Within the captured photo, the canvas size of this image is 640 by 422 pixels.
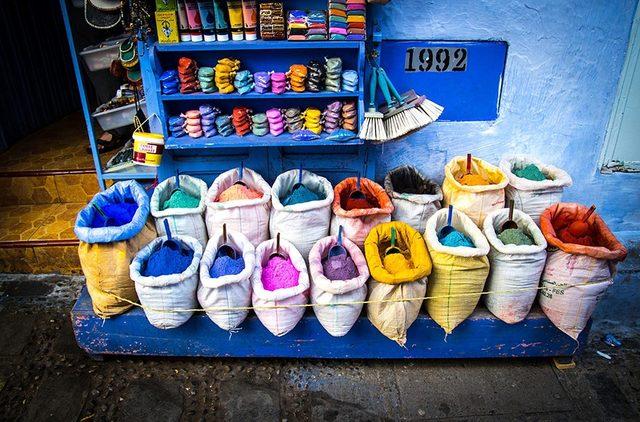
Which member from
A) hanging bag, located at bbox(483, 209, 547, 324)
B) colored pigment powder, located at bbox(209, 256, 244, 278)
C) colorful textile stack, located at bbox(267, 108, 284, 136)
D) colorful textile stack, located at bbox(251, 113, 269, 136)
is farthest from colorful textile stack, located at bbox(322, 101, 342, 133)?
hanging bag, located at bbox(483, 209, 547, 324)

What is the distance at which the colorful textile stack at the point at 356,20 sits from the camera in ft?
9.84

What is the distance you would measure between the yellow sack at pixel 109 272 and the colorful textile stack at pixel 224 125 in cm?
90

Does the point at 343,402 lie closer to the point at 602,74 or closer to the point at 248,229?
the point at 248,229

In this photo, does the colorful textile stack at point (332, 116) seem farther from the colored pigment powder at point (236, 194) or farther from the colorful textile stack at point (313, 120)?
the colored pigment powder at point (236, 194)

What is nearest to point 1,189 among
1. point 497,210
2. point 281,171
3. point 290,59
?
point 281,171

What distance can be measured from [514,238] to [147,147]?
8.28ft

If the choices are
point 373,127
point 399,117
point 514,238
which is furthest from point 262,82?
point 514,238

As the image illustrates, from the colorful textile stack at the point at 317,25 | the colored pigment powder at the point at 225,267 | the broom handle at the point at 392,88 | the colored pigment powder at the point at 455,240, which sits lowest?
the colored pigment powder at the point at 225,267

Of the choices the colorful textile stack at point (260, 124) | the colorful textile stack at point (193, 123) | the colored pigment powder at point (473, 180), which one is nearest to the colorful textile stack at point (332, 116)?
the colorful textile stack at point (260, 124)

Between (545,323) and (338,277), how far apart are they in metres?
1.39

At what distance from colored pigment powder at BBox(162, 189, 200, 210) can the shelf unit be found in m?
0.34

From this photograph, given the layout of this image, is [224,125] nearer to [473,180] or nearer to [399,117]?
[399,117]

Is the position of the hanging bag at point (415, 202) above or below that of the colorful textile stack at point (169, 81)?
below

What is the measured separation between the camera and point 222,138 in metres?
3.40
